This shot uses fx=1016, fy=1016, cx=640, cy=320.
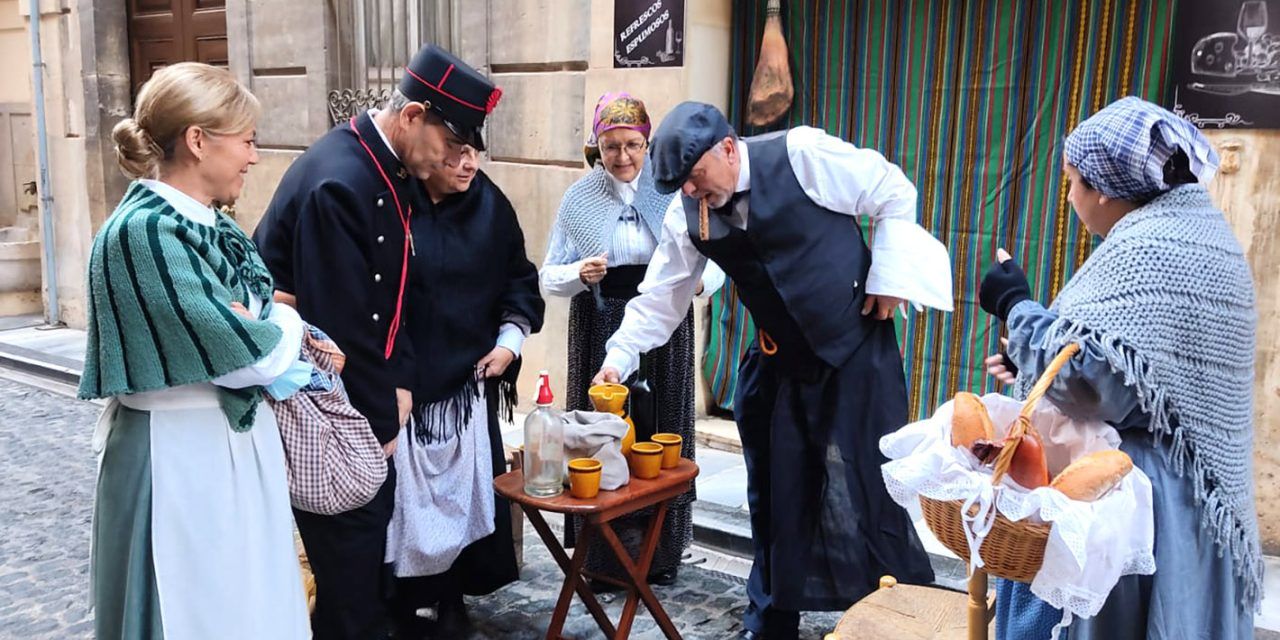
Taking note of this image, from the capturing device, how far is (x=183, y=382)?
2.16 meters

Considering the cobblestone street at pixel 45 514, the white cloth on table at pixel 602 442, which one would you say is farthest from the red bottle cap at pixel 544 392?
the cobblestone street at pixel 45 514

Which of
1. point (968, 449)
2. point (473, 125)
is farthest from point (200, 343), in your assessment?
point (968, 449)

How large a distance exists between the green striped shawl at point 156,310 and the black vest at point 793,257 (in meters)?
1.37

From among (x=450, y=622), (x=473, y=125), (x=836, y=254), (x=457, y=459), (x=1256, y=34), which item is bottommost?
(x=450, y=622)

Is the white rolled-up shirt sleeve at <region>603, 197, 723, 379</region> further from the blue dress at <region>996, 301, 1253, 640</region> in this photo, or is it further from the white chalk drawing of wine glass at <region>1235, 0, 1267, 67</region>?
the white chalk drawing of wine glass at <region>1235, 0, 1267, 67</region>

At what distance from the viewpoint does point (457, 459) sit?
3295 mm

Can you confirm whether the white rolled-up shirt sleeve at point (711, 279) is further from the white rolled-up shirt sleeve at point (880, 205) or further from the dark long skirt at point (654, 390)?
the white rolled-up shirt sleeve at point (880, 205)

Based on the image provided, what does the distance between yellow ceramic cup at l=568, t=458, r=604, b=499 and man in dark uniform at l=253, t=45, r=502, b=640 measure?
0.51 meters

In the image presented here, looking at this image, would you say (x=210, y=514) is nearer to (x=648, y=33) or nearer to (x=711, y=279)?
(x=711, y=279)

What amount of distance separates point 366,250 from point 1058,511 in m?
1.89

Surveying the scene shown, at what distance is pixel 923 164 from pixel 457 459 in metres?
2.89

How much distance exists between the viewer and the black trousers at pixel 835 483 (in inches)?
120

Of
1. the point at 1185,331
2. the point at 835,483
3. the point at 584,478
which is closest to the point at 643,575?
the point at 584,478

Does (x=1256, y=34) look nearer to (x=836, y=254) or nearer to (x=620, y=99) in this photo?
(x=836, y=254)
